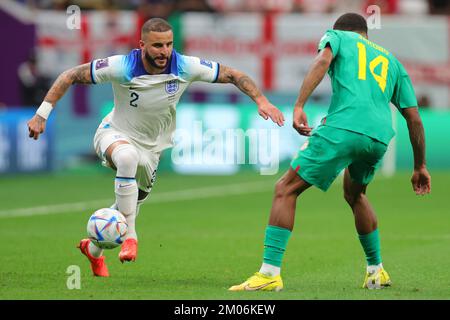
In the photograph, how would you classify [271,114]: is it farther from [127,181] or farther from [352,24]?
[127,181]

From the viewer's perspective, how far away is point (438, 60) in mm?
28672

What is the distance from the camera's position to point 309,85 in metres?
8.85

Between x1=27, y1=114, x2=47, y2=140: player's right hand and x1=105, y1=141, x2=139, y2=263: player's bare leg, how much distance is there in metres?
0.72

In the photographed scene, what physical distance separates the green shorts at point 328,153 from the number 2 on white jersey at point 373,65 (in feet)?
1.54

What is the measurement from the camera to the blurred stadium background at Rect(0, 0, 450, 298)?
21.8 meters

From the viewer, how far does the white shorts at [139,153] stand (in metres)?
10.3

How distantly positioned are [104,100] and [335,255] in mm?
16022

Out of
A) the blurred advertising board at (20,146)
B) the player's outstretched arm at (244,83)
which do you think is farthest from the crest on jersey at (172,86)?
the blurred advertising board at (20,146)

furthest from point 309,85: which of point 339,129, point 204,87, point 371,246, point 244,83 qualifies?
point 204,87

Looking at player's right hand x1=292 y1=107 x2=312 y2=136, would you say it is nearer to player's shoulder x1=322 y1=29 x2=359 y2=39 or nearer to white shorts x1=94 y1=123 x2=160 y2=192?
player's shoulder x1=322 y1=29 x2=359 y2=39

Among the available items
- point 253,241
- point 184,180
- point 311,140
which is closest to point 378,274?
point 311,140

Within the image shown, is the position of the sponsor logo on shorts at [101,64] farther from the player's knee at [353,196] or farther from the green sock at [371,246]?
the green sock at [371,246]
